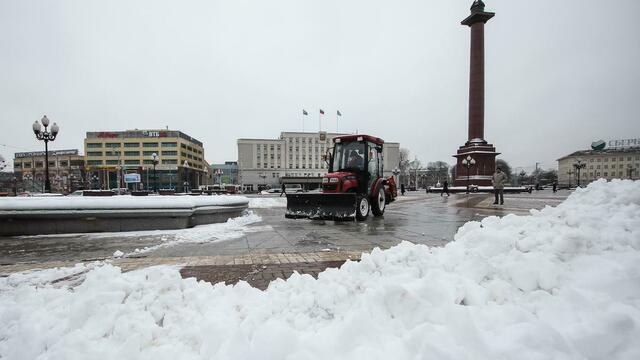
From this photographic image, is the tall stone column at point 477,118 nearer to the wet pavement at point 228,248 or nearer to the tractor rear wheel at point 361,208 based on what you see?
the tractor rear wheel at point 361,208

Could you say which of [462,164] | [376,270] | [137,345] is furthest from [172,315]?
[462,164]

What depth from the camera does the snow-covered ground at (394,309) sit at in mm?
1619

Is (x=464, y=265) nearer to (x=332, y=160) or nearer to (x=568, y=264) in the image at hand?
(x=568, y=264)

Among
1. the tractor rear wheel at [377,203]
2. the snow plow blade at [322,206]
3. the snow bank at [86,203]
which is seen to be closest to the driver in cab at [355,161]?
the tractor rear wheel at [377,203]

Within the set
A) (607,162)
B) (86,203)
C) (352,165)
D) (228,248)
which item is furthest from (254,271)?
(607,162)

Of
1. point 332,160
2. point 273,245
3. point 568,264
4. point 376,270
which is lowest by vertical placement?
point 273,245

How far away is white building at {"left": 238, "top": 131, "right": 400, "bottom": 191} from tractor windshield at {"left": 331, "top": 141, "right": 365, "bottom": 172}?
83.1 metres

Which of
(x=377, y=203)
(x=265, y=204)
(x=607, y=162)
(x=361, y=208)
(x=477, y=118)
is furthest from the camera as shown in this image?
(x=607, y=162)

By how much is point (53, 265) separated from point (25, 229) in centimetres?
440

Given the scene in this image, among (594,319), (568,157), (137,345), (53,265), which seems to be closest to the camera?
(594,319)

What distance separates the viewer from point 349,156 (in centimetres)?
1030

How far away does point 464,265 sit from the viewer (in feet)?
8.46

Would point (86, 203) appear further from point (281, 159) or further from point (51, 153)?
point (51, 153)

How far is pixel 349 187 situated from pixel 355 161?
103cm
